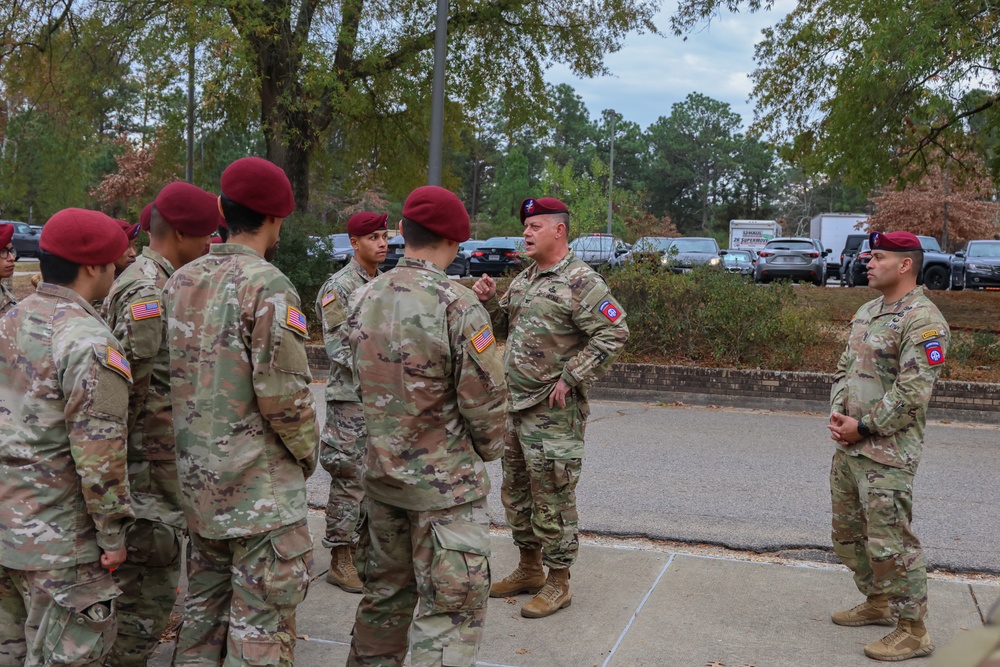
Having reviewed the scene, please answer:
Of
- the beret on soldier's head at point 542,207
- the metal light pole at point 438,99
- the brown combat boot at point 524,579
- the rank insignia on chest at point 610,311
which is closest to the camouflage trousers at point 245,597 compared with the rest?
the brown combat boot at point 524,579

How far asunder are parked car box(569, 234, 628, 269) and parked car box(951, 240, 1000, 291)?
40.6ft

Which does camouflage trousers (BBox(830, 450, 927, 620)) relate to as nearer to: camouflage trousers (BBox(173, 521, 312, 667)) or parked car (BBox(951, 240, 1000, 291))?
camouflage trousers (BBox(173, 521, 312, 667))

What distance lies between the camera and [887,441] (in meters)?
4.52

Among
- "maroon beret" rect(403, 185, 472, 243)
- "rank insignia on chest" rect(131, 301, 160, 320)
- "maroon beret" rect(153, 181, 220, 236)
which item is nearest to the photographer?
"maroon beret" rect(403, 185, 472, 243)

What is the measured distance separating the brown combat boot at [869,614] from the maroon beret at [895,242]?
5.83 feet

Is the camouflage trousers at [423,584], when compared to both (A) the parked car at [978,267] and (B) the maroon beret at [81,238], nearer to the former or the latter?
(B) the maroon beret at [81,238]

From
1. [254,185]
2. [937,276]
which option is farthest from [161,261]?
[937,276]

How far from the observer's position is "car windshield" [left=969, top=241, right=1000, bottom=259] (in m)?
25.0

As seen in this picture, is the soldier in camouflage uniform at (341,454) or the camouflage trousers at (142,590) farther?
the soldier in camouflage uniform at (341,454)

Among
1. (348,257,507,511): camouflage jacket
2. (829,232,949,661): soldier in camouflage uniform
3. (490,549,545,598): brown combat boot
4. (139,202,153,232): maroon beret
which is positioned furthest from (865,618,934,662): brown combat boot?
(139,202,153,232): maroon beret

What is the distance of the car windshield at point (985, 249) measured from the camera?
25.0 metres

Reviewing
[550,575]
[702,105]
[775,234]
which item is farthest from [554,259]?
[702,105]

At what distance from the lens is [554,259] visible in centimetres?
532

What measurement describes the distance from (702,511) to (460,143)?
1465cm
